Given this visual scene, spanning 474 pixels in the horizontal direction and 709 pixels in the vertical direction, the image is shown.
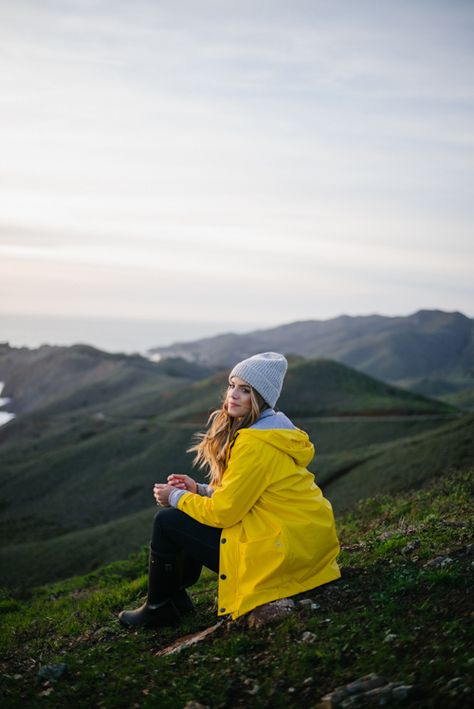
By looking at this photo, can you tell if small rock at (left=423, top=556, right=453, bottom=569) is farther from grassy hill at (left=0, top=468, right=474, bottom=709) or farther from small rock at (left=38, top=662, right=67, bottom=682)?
small rock at (left=38, top=662, right=67, bottom=682)

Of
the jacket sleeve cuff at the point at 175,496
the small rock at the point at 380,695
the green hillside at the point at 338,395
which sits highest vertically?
the jacket sleeve cuff at the point at 175,496

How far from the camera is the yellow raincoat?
22.0ft

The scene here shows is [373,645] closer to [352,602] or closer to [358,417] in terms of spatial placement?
[352,602]

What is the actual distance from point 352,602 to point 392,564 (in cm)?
136

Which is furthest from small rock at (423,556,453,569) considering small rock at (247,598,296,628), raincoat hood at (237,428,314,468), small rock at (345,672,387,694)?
small rock at (345,672,387,694)

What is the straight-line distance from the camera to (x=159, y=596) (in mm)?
7859

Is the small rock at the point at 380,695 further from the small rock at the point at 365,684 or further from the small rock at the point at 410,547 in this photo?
the small rock at the point at 410,547

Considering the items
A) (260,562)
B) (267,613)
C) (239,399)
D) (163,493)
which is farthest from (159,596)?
(239,399)

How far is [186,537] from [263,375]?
2.17 metres

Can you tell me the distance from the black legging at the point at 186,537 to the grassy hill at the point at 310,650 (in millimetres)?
849

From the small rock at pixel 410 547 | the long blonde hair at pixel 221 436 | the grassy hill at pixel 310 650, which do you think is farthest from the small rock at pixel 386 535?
the long blonde hair at pixel 221 436

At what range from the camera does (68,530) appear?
4647cm

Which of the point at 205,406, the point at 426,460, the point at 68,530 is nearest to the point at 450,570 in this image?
the point at 426,460

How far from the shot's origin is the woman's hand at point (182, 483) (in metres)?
7.84
